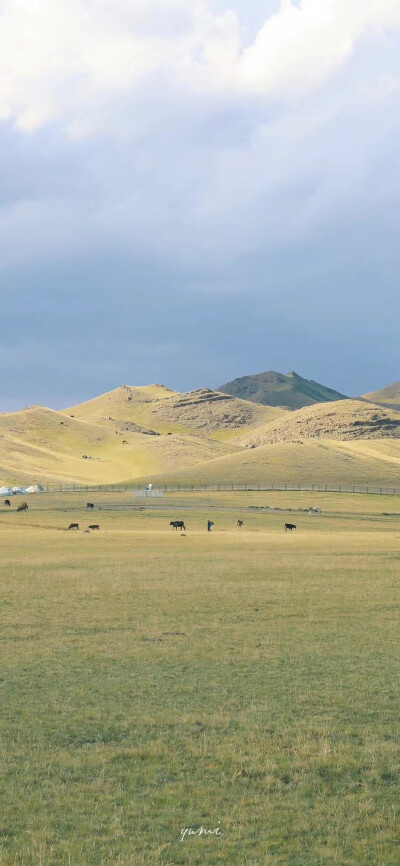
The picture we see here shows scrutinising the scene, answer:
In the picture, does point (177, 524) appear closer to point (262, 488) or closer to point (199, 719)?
point (199, 719)

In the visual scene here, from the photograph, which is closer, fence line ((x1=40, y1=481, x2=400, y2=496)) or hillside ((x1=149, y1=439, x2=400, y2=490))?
fence line ((x1=40, y1=481, x2=400, y2=496))

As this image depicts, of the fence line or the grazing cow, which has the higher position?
the fence line

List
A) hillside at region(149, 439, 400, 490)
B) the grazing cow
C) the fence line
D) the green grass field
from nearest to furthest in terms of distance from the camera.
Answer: the green grass field → the grazing cow → the fence line → hillside at region(149, 439, 400, 490)

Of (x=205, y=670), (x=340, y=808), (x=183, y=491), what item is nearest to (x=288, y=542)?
(x=205, y=670)

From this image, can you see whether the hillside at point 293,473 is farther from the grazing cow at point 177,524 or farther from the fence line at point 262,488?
the grazing cow at point 177,524

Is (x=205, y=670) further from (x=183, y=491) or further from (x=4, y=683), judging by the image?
(x=183, y=491)

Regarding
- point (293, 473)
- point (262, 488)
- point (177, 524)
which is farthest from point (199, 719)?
point (293, 473)

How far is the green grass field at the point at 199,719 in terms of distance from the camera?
1071 centimetres

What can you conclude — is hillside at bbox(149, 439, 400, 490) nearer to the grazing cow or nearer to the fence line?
the fence line

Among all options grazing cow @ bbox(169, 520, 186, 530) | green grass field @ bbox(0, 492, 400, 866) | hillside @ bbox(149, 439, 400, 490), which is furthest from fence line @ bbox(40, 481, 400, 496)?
green grass field @ bbox(0, 492, 400, 866)

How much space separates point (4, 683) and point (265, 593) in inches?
681

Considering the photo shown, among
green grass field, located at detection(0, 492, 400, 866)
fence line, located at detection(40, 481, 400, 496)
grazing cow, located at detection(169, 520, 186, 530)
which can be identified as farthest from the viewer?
fence line, located at detection(40, 481, 400, 496)

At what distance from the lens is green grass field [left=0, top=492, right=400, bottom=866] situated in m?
10.7

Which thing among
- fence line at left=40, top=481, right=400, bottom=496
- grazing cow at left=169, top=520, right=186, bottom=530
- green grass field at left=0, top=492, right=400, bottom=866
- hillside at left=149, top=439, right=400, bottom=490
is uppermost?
hillside at left=149, top=439, right=400, bottom=490
